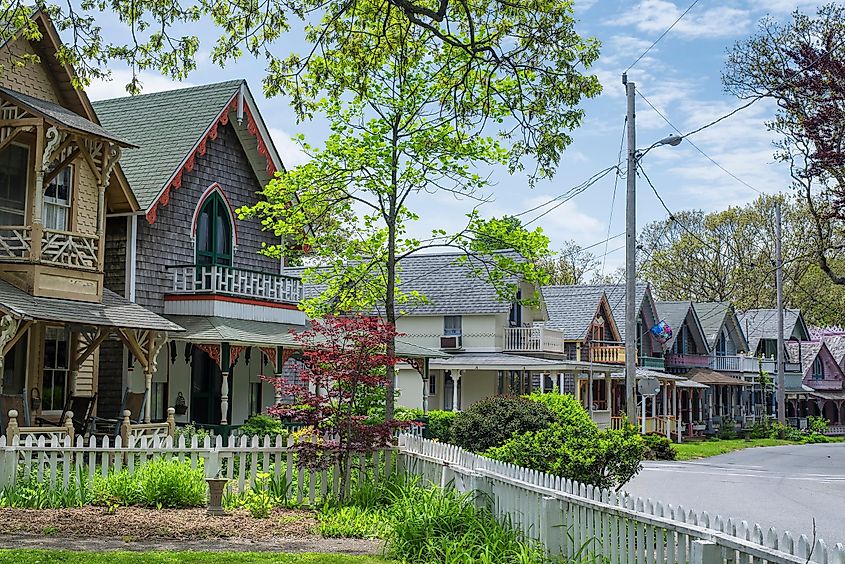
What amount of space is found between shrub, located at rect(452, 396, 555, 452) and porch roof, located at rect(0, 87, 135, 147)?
9044 millimetres

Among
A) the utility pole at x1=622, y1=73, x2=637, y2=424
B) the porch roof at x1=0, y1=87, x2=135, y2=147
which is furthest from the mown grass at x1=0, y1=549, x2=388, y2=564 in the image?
the utility pole at x1=622, y1=73, x2=637, y2=424

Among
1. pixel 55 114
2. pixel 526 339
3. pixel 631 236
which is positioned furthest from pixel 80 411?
pixel 526 339

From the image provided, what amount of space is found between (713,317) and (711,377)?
19.3ft

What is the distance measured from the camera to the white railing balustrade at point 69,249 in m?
18.9

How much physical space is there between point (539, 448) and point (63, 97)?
13.5 metres

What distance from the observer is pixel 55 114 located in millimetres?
19266

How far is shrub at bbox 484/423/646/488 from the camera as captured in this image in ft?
45.2

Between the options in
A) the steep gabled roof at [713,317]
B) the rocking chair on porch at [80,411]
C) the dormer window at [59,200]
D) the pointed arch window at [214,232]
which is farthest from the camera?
the steep gabled roof at [713,317]

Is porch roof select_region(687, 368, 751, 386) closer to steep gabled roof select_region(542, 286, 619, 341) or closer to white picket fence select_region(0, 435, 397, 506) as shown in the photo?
steep gabled roof select_region(542, 286, 619, 341)

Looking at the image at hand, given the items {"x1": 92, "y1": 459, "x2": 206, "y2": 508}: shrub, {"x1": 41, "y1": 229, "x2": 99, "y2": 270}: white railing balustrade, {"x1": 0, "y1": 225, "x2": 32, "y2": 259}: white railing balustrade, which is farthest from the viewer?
{"x1": 41, "y1": 229, "x2": 99, "y2": 270}: white railing balustrade

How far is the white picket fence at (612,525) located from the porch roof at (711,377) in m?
45.7

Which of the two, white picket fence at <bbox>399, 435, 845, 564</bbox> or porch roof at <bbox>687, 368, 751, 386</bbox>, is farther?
porch roof at <bbox>687, 368, 751, 386</bbox>

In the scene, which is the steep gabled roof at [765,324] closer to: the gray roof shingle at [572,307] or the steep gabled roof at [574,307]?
the steep gabled roof at [574,307]

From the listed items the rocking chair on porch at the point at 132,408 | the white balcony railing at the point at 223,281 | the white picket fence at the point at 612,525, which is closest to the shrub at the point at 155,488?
the white picket fence at the point at 612,525
